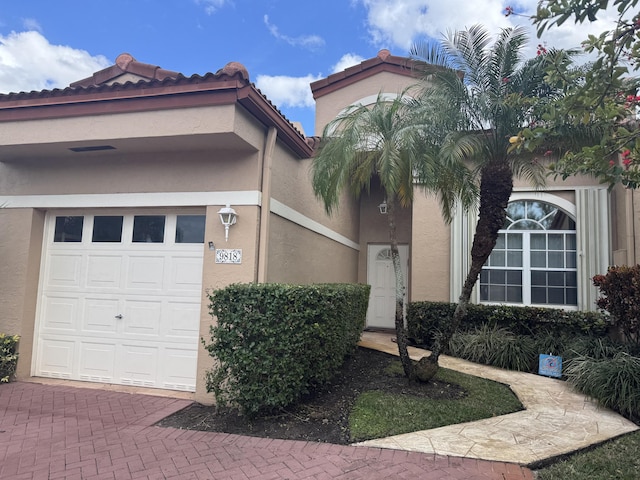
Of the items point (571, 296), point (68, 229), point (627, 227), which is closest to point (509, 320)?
point (571, 296)

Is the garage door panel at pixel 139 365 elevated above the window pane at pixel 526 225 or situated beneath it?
situated beneath

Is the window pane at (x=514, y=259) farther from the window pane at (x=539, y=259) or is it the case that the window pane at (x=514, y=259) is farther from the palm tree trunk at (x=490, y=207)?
the palm tree trunk at (x=490, y=207)

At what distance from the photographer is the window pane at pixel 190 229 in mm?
6559

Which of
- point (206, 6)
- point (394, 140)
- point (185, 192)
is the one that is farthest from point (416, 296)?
point (206, 6)

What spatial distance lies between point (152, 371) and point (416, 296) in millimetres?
6034

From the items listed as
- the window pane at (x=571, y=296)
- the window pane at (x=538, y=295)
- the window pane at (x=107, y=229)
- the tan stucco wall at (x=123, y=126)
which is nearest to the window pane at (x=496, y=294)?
the window pane at (x=538, y=295)

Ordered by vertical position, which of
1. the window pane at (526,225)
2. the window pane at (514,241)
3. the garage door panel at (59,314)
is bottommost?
the garage door panel at (59,314)

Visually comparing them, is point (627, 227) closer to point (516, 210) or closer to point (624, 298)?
point (624, 298)

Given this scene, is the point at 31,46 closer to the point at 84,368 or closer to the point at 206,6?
the point at 206,6

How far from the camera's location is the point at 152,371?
257 inches

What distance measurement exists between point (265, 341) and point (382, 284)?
24.9 ft

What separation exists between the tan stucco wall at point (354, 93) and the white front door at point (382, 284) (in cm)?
416

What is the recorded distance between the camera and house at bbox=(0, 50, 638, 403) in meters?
5.81

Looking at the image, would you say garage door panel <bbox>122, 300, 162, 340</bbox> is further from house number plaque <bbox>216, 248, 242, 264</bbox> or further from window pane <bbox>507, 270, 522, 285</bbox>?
window pane <bbox>507, 270, 522, 285</bbox>
